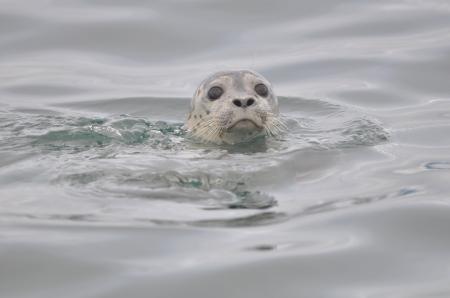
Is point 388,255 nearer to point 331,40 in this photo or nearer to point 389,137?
point 389,137

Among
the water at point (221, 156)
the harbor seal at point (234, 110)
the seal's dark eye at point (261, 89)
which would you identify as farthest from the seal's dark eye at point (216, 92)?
the water at point (221, 156)

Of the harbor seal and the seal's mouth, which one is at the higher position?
the harbor seal

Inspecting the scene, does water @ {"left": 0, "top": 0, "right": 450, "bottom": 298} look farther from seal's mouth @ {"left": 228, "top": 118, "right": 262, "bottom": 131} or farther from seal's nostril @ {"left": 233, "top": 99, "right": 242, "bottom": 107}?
seal's nostril @ {"left": 233, "top": 99, "right": 242, "bottom": 107}

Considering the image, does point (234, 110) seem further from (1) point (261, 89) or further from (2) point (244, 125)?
(1) point (261, 89)

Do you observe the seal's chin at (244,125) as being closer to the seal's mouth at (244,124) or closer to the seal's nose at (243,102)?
the seal's mouth at (244,124)

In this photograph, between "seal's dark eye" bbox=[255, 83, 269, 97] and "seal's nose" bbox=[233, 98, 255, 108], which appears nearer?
"seal's nose" bbox=[233, 98, 255, 108]

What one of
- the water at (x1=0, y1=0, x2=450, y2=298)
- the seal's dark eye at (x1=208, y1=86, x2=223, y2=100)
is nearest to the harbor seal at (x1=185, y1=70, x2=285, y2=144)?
the seal's dark eye at (x1=208, y1=86, x2=223, y2=100)

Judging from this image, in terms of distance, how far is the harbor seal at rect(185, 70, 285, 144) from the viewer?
7863mm

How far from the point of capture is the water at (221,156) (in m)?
5.09

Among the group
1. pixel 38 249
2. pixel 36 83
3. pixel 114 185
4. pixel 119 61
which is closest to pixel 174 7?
pixel 119 61

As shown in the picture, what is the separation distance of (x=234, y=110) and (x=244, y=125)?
0.13 m

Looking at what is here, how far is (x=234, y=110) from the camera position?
310 inches

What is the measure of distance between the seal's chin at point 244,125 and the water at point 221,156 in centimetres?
17

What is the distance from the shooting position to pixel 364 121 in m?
8.76
